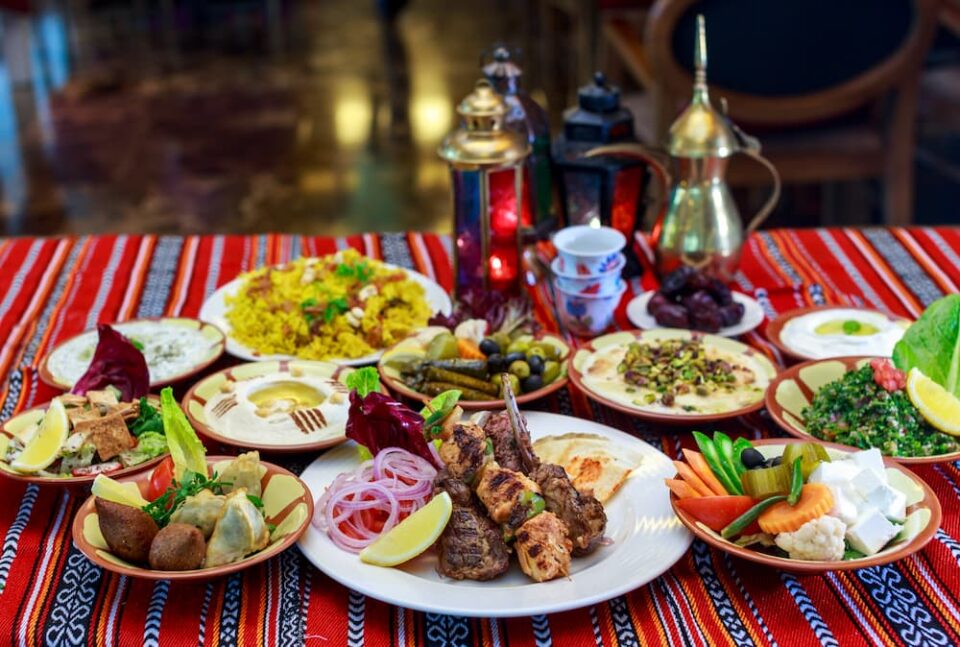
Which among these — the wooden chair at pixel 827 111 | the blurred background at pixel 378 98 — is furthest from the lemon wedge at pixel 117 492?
the wooden chair at pixel 827 111

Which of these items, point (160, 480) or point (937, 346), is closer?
point (160, 480)

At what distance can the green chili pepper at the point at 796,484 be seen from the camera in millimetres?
1182

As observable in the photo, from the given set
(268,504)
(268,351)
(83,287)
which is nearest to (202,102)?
(83,287)

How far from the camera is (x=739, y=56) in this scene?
329cm

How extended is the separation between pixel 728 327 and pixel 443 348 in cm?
52

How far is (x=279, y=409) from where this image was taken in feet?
5.11

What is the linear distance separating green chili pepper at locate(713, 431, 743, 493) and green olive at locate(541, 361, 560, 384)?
0.36m

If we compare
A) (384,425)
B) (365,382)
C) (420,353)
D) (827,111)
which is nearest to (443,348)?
(420,353)

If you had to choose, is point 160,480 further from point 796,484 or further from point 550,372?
point 796,484

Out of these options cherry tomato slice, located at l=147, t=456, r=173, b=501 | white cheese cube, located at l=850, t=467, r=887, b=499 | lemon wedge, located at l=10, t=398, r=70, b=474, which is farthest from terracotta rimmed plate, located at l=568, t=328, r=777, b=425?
lemon wedge, located at l=10, t=398, r=70, b=474

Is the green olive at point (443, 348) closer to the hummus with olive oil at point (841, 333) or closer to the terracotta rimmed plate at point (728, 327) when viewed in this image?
the terracotta rimmed plate at point (728, 327)

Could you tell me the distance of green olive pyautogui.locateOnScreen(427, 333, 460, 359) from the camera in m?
1.64

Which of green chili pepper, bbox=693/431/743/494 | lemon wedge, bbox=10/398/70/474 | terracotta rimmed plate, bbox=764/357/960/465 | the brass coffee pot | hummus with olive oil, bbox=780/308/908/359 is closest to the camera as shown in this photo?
green chili pepper, bbox=693/431/743/494

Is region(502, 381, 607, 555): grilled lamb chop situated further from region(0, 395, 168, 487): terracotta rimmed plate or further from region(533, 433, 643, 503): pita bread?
region(0, 395, 168, 487): terracotta rimmed plate
